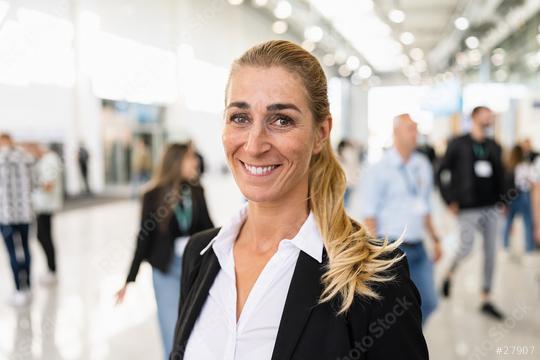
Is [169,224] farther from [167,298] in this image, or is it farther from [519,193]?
[519,193]

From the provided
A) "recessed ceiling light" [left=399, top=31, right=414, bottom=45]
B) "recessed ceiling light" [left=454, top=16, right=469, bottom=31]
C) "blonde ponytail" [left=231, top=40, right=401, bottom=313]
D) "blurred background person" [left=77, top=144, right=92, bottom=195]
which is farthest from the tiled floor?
"recessed ceiling light" [left=399, top=31, right=414, bottom=45]

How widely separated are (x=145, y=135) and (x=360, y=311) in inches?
714

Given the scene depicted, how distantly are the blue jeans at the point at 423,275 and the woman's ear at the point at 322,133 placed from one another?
213 cm

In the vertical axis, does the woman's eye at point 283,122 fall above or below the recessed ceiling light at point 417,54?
below

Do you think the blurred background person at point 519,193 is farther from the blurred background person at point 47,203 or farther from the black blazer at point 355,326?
the black blazer at point 355,326

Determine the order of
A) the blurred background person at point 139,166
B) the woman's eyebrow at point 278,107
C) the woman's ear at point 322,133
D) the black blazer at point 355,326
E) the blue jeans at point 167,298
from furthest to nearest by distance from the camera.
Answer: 1. the blurred background person at point 139,166
2. the blue jeans at point 167,298
3. the woman's ear at point 322,133
4. the woman's eyebrow at point 278,107
5. the black blazer at point 355,326

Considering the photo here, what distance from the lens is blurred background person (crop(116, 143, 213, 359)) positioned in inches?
121

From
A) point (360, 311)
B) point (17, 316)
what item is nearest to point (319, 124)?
point (360, 311)

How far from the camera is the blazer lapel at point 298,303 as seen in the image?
1.15 m

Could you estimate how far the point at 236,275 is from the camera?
146 centimetres

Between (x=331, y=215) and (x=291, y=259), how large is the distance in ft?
0.56

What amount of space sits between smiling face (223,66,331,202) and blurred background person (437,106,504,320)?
3.63 m

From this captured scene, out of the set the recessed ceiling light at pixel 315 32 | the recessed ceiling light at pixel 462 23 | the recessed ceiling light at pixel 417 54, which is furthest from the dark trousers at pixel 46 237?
the recessed ceiling light at pixel 417 54

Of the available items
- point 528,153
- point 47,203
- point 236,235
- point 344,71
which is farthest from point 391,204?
point 344,71
